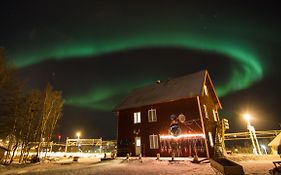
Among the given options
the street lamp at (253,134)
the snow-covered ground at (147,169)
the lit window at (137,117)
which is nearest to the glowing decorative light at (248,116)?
the street lamp at (253,134)

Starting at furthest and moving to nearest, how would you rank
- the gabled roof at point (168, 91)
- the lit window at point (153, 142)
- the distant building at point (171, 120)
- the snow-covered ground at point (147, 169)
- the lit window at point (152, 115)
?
the lit window at point (152, 115)
the lit window at point (153, 142)
the gabled roof at point (168, 91)
the distant building at point (171, 120)
the snow-covered ground at point (147, 169)

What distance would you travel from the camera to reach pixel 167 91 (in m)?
26.3

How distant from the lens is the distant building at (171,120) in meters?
21.7

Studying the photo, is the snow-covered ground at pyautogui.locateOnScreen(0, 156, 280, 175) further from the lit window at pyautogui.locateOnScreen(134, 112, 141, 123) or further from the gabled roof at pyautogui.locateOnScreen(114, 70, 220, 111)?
the lit window at pyautogui.locateOnScreen(134, 112, 141, 123)

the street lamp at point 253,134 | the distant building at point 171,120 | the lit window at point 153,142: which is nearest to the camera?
the distant building at point 171,120

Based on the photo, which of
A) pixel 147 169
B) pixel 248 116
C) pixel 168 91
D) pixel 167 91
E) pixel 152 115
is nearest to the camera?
pixel 147 169

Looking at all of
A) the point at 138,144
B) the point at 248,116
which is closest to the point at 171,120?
the point at 138,144

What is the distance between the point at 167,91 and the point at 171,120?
4.54 meters

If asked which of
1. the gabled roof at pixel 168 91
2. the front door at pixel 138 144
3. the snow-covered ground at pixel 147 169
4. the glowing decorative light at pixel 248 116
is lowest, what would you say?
the snow-covered ground at pixel 147 169

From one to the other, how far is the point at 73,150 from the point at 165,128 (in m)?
21.6

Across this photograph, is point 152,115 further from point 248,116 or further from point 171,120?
point 248,116

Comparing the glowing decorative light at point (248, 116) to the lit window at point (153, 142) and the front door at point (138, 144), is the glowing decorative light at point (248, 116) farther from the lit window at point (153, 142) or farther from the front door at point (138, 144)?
the front door at point (138, 144)

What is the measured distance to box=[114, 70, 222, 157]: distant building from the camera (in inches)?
854

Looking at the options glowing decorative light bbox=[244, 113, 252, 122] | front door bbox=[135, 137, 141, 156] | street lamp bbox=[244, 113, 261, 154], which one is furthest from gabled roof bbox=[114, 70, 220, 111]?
street lamp bbox=[244, 113, 261, 154]
